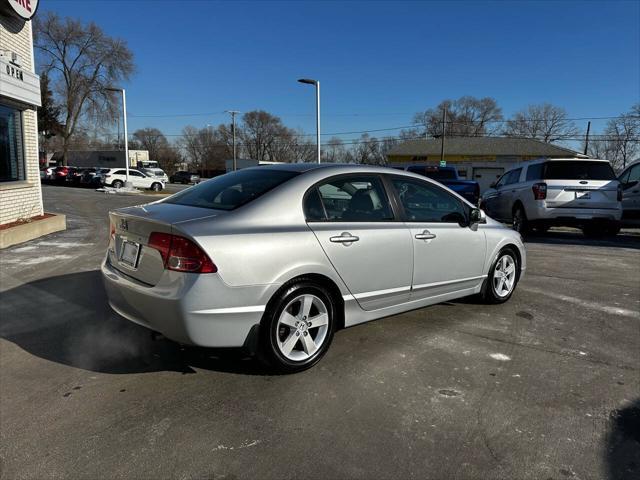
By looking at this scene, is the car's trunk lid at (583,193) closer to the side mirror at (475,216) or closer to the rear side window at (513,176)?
the rear side window at (513,176)

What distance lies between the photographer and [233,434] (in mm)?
2795

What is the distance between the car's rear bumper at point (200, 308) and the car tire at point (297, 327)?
0.14 metres

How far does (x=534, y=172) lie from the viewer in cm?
1099

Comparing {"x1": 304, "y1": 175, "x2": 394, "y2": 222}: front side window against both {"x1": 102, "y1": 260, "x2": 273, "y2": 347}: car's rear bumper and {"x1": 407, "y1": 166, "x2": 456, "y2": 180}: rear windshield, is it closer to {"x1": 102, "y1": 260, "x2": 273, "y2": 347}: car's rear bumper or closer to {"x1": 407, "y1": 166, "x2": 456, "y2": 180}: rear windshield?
{"x1": 102, "y1": 260, "x2": 273, "y2": 347}: car's rear bumper

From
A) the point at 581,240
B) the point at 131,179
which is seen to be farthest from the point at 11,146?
the point at 131,179

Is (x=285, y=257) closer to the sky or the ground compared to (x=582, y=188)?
closer to the ground

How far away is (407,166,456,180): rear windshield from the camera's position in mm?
13952

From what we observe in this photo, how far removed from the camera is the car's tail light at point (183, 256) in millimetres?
3043

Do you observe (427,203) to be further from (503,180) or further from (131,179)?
(131,179)

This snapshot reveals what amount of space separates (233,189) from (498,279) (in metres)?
3.17

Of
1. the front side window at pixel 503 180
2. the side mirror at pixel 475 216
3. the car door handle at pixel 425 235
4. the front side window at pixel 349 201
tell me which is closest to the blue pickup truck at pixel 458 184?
the front side window at pixel 503 180

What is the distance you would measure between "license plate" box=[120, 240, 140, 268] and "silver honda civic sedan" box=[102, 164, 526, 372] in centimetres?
1

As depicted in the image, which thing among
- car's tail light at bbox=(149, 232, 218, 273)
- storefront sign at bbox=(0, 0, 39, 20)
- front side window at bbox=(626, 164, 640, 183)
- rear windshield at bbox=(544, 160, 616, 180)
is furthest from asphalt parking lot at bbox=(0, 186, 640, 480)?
front side window at bbox=(626, 164, 640, 183)

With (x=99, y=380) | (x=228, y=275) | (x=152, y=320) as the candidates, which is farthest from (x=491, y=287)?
(x=99, y=380)
